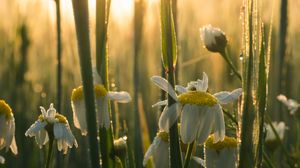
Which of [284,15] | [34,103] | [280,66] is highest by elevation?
[284,15]

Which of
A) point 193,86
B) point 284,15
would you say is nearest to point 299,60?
point 284,15

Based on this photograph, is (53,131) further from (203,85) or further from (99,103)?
(203,85)

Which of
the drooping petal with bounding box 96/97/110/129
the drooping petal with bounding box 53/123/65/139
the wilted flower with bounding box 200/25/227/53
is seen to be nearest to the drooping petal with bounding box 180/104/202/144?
the drooping petal with bounding box 96/97/110/129

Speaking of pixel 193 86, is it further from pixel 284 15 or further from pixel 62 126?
pixel 284 15

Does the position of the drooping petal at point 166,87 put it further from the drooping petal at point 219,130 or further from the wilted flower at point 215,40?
the wilted flower at point 215,40

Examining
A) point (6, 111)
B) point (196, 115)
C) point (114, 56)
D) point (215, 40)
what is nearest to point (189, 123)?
point (196, 115)

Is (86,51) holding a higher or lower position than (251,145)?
higher

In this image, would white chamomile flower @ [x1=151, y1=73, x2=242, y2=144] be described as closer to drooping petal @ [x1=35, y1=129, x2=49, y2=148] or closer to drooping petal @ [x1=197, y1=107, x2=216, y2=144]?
drooping petal @ [x1=197, y1=107, x2=216, y2=144]
